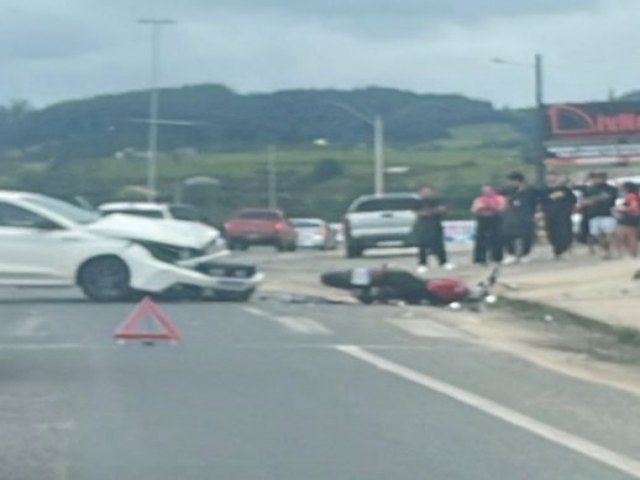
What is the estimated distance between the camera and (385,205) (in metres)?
47.7

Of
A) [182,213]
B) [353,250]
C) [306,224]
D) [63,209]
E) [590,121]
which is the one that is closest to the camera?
[63,209]

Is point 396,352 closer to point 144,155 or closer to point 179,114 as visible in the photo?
point 144,155

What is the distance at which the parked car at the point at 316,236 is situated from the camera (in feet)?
203

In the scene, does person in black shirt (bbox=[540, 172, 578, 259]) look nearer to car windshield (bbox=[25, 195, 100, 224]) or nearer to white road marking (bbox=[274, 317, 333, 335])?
car windshield (bbox=[25, 195, 100, 224])

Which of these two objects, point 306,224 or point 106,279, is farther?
point 306,224

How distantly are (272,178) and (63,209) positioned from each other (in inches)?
1861

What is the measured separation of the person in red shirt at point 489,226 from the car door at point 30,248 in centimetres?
925

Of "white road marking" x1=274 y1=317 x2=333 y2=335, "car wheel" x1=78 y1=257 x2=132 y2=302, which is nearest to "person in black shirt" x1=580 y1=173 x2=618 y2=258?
"car wheel" x1=78 y1=257 x2=132 y2=302

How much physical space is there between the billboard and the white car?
3407 cm

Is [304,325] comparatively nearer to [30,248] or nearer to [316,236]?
[30,248]

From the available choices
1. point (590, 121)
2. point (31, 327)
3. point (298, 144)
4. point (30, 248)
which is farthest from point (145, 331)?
point (298, 144)

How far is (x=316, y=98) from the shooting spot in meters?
80.7

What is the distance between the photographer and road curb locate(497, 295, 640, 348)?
23281mm

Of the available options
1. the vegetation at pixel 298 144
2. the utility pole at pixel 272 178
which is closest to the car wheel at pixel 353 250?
the vegetation at pixel 298 144
